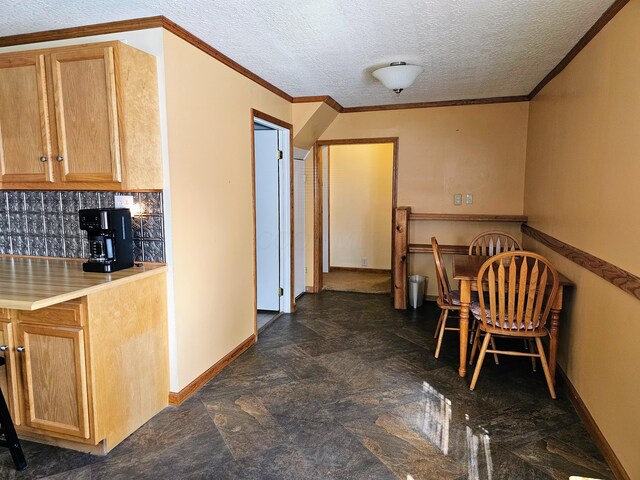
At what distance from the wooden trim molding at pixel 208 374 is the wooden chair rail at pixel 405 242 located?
1.75 metres

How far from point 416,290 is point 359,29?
9.55 feet

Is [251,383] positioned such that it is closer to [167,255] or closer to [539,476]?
[167,255]

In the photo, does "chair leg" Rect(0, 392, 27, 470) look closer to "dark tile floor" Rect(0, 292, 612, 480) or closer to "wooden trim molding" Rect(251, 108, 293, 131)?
"dark tile floor" Rect(0, 292, 612, 480)

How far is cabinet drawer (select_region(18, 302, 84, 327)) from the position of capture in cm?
199

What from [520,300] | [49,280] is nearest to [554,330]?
[520,300]

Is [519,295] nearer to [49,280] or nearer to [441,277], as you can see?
[441,277]

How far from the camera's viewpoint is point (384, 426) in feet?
7.81

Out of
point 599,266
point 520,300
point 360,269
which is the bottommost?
point 360,269

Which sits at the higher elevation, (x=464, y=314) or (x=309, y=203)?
(x=309, y=203)

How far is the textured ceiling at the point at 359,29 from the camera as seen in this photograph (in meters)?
2.16

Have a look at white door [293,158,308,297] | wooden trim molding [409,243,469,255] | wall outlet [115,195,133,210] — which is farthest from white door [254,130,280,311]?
wall outlet [115,195,133,210]

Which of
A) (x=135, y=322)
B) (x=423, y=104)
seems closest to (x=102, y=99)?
(x=135, y=322)

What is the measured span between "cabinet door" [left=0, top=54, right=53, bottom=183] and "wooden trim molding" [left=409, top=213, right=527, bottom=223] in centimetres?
350

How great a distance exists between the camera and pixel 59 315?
2.02 metres
